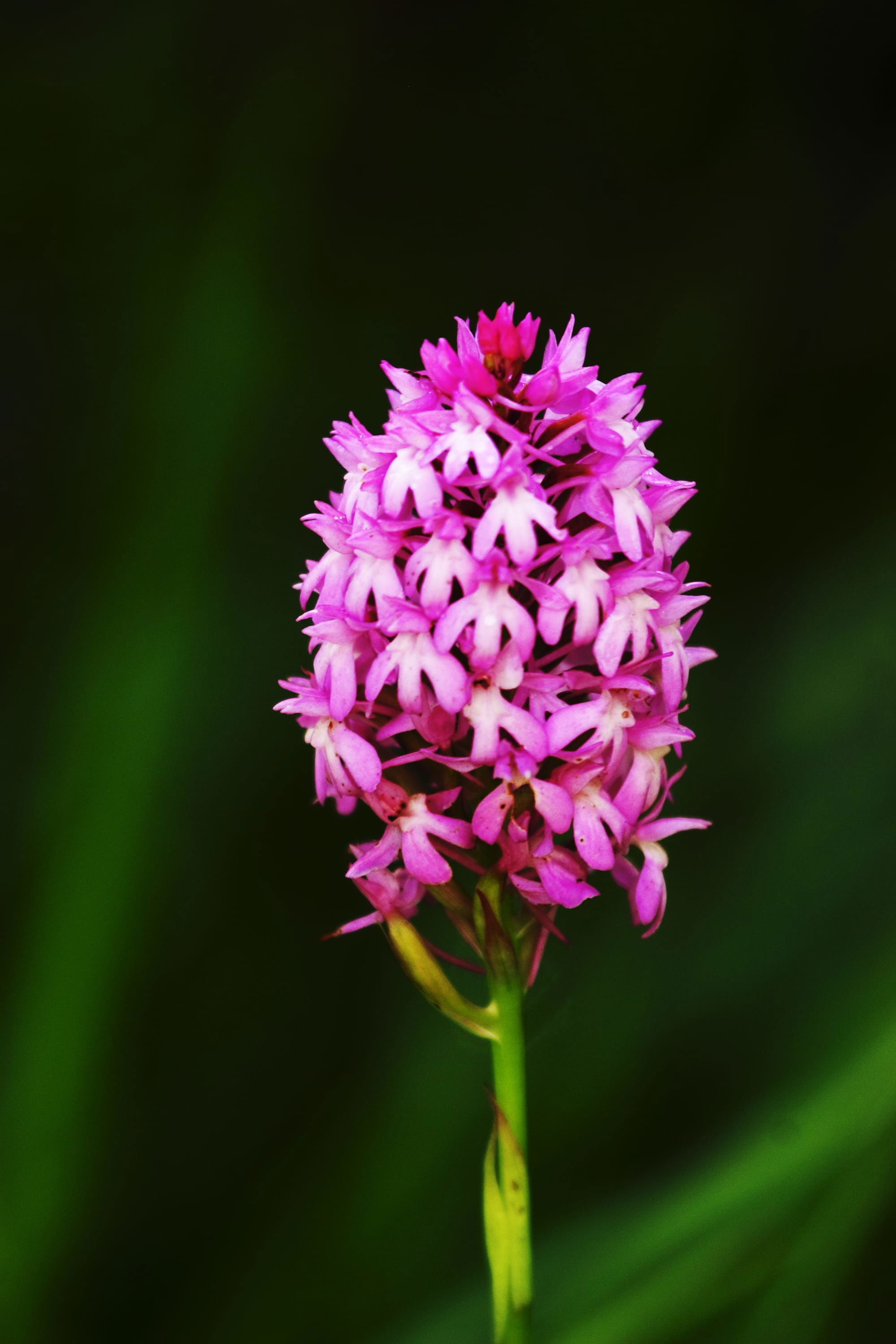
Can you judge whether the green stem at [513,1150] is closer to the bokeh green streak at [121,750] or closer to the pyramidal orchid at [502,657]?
the pyramidal orchid at [502,657]

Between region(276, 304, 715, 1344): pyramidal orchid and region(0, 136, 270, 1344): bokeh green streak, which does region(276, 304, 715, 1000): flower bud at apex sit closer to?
region(276, 304, 715, 1344): pyramidal orchid

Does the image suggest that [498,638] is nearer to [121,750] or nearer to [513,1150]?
[513,1150]

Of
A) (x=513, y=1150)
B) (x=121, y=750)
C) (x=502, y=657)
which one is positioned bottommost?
(x=513, y=1150)

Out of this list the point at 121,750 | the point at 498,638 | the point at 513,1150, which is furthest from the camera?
the point at 121,750

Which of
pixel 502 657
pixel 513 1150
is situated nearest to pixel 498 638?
pixel 502 657

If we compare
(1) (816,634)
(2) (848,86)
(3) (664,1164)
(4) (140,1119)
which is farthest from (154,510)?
(2) (848,86)

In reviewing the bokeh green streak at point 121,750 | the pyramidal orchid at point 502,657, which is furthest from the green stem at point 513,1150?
the bokeh green streak at point 121,750

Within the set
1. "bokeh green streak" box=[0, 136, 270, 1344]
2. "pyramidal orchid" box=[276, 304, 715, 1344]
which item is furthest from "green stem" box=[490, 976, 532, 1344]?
"bokeh green streak" box=[0, 136, 270, 1344]
